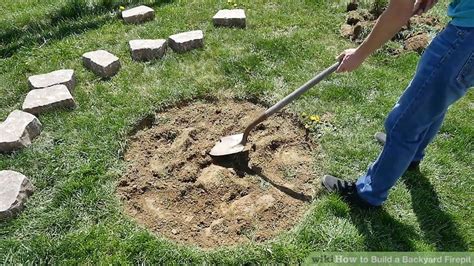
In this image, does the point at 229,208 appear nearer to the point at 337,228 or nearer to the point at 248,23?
the point at 337,228

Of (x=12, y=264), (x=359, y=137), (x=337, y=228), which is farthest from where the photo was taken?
(x=359, y=137)

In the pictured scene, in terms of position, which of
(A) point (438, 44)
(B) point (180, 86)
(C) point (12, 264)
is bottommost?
(C) point (12, 264)

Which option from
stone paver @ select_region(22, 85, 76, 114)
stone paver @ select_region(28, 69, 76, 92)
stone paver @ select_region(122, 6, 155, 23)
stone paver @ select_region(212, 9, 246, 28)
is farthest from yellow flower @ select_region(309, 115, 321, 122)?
stone paver @ select_region(122, 6, 155, 23)

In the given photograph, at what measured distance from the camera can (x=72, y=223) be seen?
3.08m

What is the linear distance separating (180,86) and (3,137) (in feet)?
5.24

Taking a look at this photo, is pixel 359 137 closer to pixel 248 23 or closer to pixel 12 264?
pixel 248 23

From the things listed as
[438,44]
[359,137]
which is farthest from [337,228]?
[438,44]

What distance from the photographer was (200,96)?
14.0ft

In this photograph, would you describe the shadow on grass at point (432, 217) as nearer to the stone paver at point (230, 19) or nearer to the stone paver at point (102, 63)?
the stone paver at point (230, 19)

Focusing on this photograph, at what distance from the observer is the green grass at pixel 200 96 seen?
2973 mm

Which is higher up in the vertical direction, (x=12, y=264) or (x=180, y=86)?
(x=180, y=86)

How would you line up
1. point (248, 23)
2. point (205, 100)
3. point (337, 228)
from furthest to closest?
1. point (248, 23)
2. point (205, 100)
3. point (337, 228)

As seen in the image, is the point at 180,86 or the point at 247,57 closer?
the point at 180,86

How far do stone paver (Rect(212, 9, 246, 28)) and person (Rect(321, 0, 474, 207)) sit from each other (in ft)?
8.29
